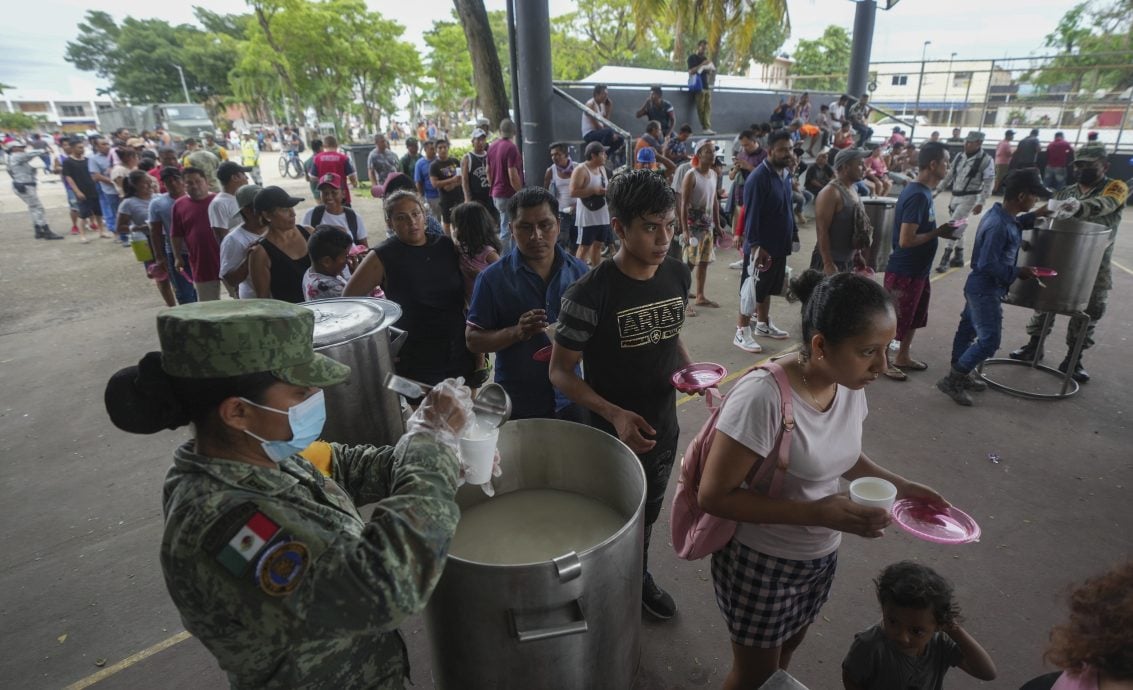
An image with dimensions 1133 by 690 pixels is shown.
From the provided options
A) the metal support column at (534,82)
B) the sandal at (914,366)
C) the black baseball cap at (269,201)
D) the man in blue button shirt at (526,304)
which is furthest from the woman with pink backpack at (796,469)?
the metal support column at (534,82)

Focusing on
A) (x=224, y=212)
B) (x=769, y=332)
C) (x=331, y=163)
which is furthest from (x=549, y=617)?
(x=331, y=163)

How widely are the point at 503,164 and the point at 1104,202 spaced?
6.43 metres

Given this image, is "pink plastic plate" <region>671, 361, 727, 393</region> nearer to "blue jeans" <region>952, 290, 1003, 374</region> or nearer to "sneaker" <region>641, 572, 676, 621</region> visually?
"sneaker" <region>641, 572, 676, 621</region>

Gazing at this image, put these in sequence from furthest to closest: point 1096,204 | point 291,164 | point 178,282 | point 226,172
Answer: point 291,164
point 178,282
point 226,172
point 1096,204

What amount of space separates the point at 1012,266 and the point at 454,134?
3921 centimetres

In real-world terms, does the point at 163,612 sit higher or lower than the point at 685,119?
lower

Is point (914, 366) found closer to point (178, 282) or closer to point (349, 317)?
point (349, 317)

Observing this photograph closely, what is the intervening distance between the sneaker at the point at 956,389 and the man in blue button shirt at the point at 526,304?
11.6 ft

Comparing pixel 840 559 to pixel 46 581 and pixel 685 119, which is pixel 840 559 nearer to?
pixel 46 581

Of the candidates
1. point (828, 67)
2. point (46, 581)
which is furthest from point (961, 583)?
point (828, 67)

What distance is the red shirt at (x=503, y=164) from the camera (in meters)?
7.96

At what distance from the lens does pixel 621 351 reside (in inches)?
88.3

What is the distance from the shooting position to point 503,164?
8047mm

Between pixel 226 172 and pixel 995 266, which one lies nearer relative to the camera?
pixel 995 266
